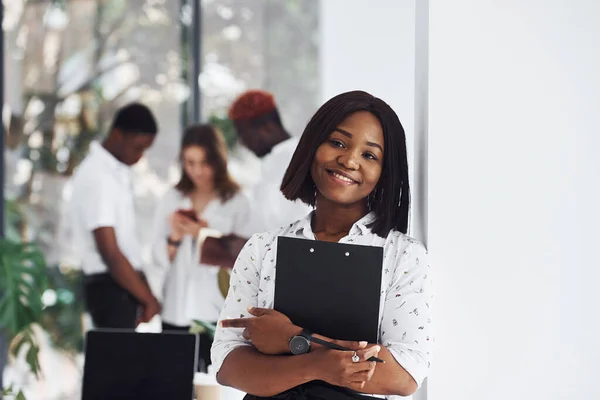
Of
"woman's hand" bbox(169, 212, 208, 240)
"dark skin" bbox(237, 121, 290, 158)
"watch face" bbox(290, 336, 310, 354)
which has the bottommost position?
"watch face" bbox(290, 336, 310, 354)

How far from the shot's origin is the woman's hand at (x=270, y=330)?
1362mm

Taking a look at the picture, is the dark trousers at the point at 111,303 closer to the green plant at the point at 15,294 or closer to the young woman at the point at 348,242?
the green plant at the point at 15,294

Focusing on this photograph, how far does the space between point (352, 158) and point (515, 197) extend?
0.40 metres

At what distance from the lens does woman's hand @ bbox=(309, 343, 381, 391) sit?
130cm

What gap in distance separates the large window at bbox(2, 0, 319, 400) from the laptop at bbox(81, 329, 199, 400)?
7.73 feet

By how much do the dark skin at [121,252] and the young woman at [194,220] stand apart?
0.17m

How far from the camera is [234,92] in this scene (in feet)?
14.9

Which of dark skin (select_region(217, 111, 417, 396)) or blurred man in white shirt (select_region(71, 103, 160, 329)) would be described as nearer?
dark skin (select_region(217, 111, 417, 396))

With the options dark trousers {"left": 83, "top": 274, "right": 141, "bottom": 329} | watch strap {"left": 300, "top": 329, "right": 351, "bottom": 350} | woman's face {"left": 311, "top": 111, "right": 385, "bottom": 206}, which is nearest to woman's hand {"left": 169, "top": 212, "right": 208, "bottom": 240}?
dark trousers {"left": 83, "top": 274, "right": 141, "bottom": 329}

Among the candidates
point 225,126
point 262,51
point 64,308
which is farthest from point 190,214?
point 262,51

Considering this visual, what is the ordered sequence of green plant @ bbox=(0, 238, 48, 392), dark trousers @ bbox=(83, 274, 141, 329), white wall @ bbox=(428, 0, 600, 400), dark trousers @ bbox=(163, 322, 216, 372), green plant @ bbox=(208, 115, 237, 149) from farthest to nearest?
green plant @ bbox=(208, 115, 237, 149) → dark trousers @ bbox=(83, 274, 141, 329) → green plant @ bbox=(0, 238, 48, 392) → dark trousers @ bbox=(163, 322, 216, 372) → white wall @ bbox=(428, 0, 600, 400)

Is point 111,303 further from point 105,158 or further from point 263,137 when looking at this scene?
point 263,137

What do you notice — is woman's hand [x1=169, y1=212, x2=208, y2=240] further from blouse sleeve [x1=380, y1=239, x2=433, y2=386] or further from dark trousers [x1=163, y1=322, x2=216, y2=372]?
blouse sleeve [x1=380, y1=239, x2=433, y2=386]

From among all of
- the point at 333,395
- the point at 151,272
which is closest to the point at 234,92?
the point at 151,272
